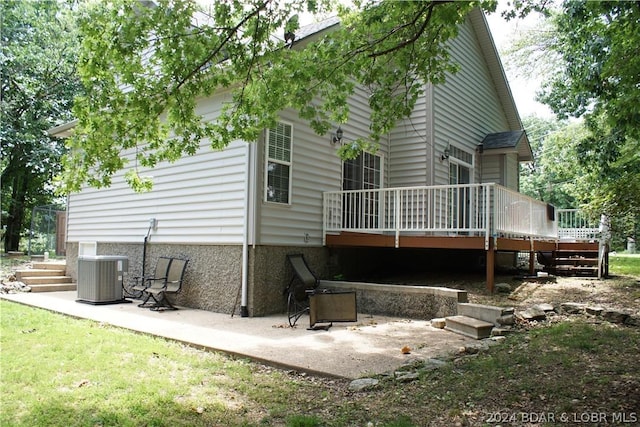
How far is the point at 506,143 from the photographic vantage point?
13461 mm

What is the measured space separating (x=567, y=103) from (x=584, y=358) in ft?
Answer: 38.6

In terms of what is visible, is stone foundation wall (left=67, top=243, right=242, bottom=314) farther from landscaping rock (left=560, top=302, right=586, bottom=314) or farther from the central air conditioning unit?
landscaping rock (left=560, top=302, right=586, bottom=314)

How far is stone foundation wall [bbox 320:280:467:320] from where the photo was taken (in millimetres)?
7547

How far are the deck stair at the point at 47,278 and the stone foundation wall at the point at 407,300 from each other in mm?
7568

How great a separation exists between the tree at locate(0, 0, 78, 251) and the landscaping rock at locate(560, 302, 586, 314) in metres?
19.1

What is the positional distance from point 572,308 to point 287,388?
16.6ft

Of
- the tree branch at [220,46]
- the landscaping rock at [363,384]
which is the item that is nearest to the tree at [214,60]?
the tree branch at [220,46]

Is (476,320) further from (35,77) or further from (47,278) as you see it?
(35,77)

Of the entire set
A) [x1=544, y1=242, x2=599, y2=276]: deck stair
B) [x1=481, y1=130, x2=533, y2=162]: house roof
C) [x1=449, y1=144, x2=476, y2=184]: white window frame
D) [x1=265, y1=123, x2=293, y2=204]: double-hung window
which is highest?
[x1=481, y1=130, x2=533, y2=162]: house roof

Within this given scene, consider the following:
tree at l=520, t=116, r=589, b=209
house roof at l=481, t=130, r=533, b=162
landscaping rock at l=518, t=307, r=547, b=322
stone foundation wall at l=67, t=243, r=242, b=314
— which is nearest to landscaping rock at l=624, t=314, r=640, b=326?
landscaping rock at l=518, t=307, r=547, b=322

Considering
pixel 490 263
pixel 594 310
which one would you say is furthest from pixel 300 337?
pixel 594 310

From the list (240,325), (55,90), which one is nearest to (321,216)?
(240,325)

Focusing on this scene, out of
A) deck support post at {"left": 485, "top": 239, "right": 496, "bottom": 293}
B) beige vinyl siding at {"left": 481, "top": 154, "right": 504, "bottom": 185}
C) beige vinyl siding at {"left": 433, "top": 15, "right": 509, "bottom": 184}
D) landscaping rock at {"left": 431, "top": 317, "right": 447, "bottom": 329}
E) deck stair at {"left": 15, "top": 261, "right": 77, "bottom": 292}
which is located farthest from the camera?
beige vinyl siding at {"left": 481, "top": 154, "right": 504, "bottom": 185}

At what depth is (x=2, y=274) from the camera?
12.7 metres
